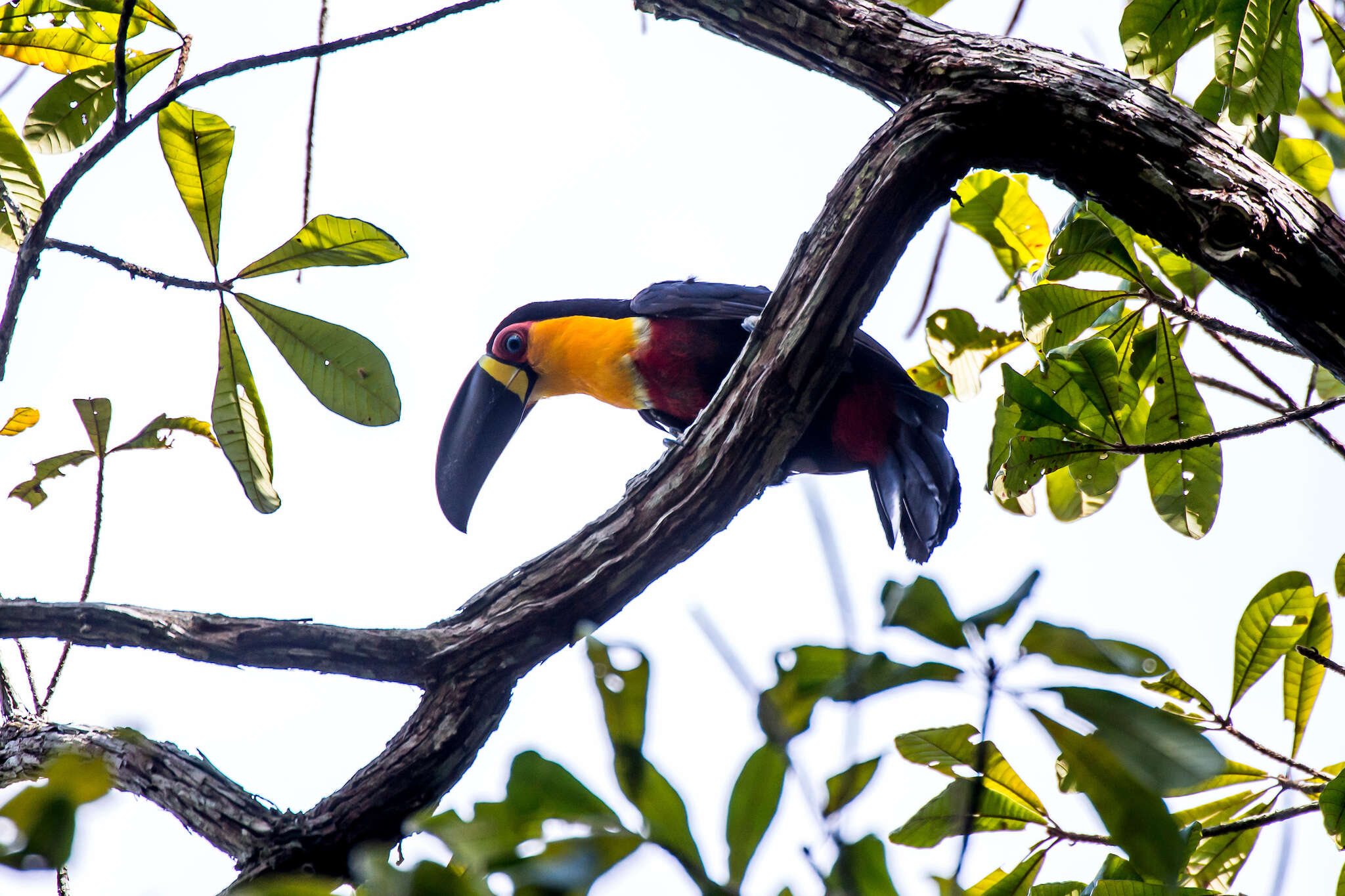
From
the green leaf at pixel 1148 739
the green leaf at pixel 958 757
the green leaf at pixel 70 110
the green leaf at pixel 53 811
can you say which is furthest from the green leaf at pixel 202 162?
the green leaf at pixel 1148 739

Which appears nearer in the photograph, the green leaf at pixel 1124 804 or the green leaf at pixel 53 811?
the green leaf at pixel 53 811

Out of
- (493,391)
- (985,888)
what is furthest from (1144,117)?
(493,391)

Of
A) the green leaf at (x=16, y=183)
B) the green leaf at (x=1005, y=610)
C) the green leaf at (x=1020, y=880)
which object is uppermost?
the green leaf at (x=16, y=183)

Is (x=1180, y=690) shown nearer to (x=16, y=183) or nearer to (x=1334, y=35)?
(x=1334, y=35)

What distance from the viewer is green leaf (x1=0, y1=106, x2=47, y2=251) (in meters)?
2.39

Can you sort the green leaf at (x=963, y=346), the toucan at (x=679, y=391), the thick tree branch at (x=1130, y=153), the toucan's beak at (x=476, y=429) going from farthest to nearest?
the toucan's beak at (x=476, y=429), the toucan at (x=679, y=391), the green leaf at (x=963, y=346), the thick tree branch at (x=1130, y=153)

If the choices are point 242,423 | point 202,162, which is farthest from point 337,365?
point 202,162

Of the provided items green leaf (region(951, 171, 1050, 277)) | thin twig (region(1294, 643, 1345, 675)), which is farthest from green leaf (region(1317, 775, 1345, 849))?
green leaf (region(951, 171, 1050, 277))

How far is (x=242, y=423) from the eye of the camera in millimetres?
2402

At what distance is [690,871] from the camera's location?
0.82 m

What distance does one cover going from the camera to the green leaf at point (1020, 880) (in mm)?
1896

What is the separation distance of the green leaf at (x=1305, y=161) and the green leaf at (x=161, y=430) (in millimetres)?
2845

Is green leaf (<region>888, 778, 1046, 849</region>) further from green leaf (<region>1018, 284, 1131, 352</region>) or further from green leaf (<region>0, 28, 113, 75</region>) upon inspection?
green leaf (<region>0, 28, 113, 75</region>)

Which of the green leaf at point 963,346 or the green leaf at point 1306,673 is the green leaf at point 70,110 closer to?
the green leaf at point 963,346
